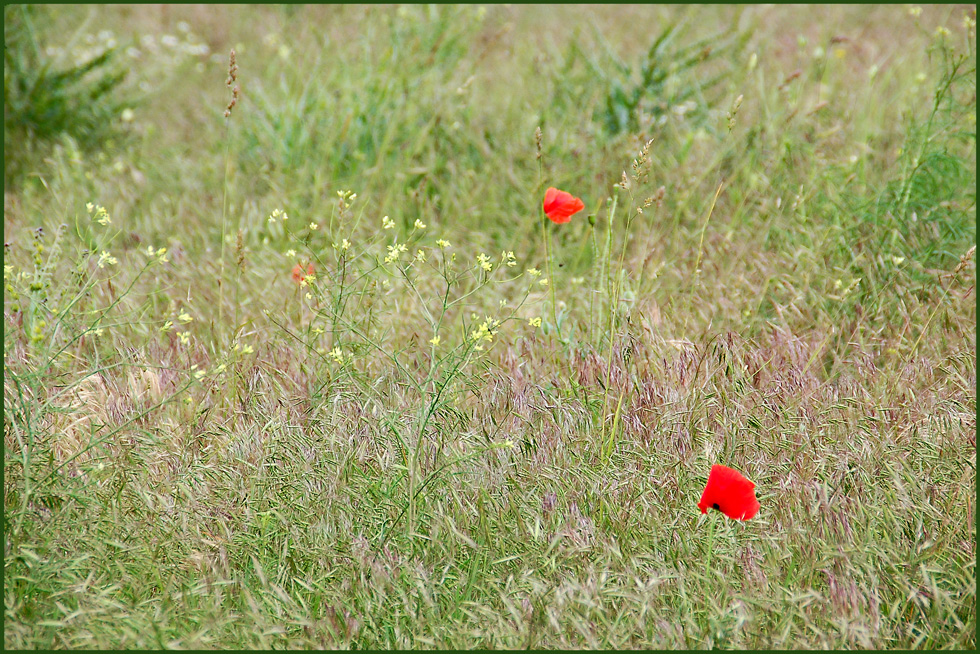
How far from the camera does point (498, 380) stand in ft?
6.97

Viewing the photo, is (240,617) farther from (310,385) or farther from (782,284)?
(782,284)

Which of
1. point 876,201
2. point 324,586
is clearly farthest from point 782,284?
point 324,586

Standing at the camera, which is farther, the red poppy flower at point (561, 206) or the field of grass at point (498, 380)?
the red poppy flower at point (561, 206)

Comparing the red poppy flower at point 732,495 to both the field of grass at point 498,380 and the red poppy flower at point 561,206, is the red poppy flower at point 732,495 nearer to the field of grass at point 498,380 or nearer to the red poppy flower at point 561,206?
the field of grass at point 498,380

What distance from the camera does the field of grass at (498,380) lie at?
1582 millimetres

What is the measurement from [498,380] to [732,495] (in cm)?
76

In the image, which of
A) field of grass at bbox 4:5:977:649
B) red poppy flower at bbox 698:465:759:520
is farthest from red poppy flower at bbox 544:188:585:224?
red poppy flower at bbox 698:465:759:520

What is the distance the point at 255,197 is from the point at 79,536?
2.11 metres

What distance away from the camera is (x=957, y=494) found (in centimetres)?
Result: 174

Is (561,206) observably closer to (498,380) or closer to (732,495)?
(498,380)

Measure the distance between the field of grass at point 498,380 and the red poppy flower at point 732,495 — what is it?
0.09 m

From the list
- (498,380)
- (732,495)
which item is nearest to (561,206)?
(498,380)

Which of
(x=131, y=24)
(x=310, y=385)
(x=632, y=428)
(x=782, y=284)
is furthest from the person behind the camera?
(x=131, y=24)

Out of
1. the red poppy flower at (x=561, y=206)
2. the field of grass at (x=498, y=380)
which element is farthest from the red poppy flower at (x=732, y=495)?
the red poppy flower at (x=561, y=206)
